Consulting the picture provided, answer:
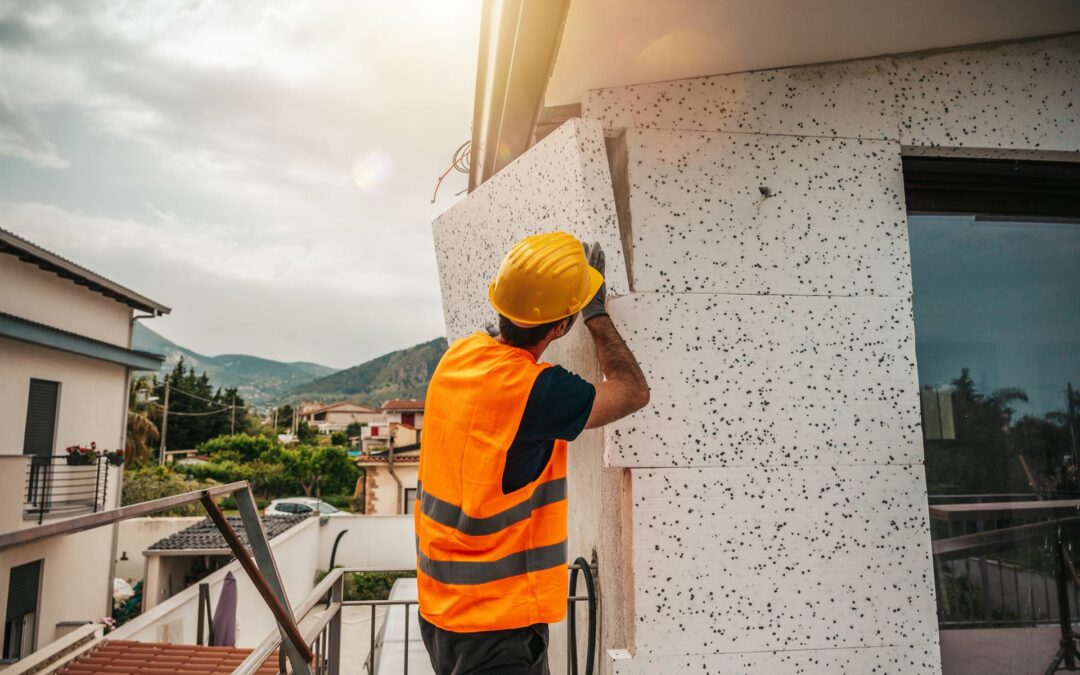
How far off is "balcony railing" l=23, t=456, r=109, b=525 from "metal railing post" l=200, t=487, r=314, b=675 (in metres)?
15.7

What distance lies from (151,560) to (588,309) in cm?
1973

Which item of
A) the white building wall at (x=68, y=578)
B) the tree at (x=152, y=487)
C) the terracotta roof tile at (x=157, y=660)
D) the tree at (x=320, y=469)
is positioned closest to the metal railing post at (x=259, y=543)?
the terracotta roof tile at (x=157, y=660)

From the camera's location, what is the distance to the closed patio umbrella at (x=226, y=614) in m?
11.8

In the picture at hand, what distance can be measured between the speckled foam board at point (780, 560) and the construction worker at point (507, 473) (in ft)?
1.39

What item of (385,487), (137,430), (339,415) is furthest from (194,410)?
(339,415)

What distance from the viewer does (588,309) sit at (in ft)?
6.22

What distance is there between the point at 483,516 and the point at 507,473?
134 mm

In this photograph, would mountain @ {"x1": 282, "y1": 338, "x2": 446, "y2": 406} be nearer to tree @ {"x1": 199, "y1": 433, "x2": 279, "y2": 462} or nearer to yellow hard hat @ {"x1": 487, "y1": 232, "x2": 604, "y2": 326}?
tree @ {"x1": 199, "y1": 433, "x2": 279, "y2": 462}

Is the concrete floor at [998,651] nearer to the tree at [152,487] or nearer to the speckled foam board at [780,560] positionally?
the speckled foam board at [780,560]

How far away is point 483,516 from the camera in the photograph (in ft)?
5.32

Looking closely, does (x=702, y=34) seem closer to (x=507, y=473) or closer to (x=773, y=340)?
(x=773, y=340)

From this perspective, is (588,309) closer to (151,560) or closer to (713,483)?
(713,483)

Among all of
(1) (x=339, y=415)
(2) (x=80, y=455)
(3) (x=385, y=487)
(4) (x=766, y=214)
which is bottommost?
(3) (x=385, y=487)

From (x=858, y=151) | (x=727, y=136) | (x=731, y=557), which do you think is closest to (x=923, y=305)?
(x=858, y=151)
